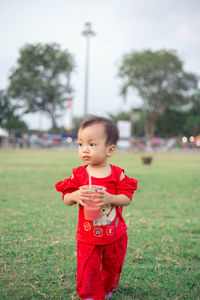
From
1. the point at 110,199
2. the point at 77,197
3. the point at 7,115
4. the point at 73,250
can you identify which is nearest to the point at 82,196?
the point at 77,197

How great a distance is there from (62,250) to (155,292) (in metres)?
1.19

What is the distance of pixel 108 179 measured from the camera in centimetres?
239

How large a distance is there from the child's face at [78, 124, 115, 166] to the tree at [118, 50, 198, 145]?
148 ft

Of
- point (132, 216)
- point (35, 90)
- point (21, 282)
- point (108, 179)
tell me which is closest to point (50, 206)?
point (132, 216)

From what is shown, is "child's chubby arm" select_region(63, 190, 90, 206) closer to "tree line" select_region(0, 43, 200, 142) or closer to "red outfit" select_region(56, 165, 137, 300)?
"red outfit" select_region(56, 165, 137, 300)

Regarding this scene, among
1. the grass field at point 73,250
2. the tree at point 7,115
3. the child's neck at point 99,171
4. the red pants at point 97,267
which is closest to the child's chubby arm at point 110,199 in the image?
the child's neck at point 99,171

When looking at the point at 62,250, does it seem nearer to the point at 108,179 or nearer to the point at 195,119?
the point at 108,179

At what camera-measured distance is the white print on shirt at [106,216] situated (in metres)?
2.33

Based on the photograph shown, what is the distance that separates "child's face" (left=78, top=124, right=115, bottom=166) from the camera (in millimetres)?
2328

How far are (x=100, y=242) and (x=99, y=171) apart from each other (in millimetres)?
506

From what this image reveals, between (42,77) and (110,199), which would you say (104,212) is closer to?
(110,199)

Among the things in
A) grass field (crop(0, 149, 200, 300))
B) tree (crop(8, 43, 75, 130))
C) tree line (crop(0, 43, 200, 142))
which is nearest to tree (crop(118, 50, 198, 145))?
tree line (crop(0, 43, 200, 142))

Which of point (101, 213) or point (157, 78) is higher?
point (157, 78)

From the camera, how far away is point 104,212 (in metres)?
2.35
